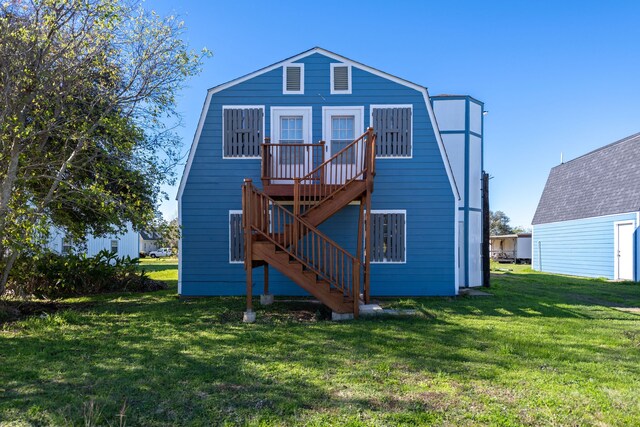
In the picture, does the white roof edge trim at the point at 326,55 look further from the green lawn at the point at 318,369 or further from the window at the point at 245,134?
the green lawn at the point at 318,369

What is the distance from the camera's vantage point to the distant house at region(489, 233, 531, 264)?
28125mm

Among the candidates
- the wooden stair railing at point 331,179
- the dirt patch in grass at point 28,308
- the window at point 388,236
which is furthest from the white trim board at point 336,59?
the dirt patch in grass at point 28,308

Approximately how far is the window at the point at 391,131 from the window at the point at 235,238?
4.02m

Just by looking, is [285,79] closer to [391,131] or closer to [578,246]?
[391,131]

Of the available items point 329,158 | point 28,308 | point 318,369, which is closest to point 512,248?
point 329,158

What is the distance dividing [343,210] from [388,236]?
1346 mm

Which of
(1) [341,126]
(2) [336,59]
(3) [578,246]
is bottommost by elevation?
(3) [578,246]

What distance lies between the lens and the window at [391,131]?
977cm

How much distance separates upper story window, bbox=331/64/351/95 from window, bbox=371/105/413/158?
2.84 feet

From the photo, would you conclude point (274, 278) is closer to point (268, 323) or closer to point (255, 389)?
point (268, 323)

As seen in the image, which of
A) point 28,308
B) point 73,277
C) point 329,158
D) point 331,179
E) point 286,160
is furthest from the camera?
point 73,277

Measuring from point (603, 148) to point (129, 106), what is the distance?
2023cm

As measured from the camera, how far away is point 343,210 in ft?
31.9

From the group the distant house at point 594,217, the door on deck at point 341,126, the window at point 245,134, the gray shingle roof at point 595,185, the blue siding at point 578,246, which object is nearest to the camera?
the door on deck at point 341,126
